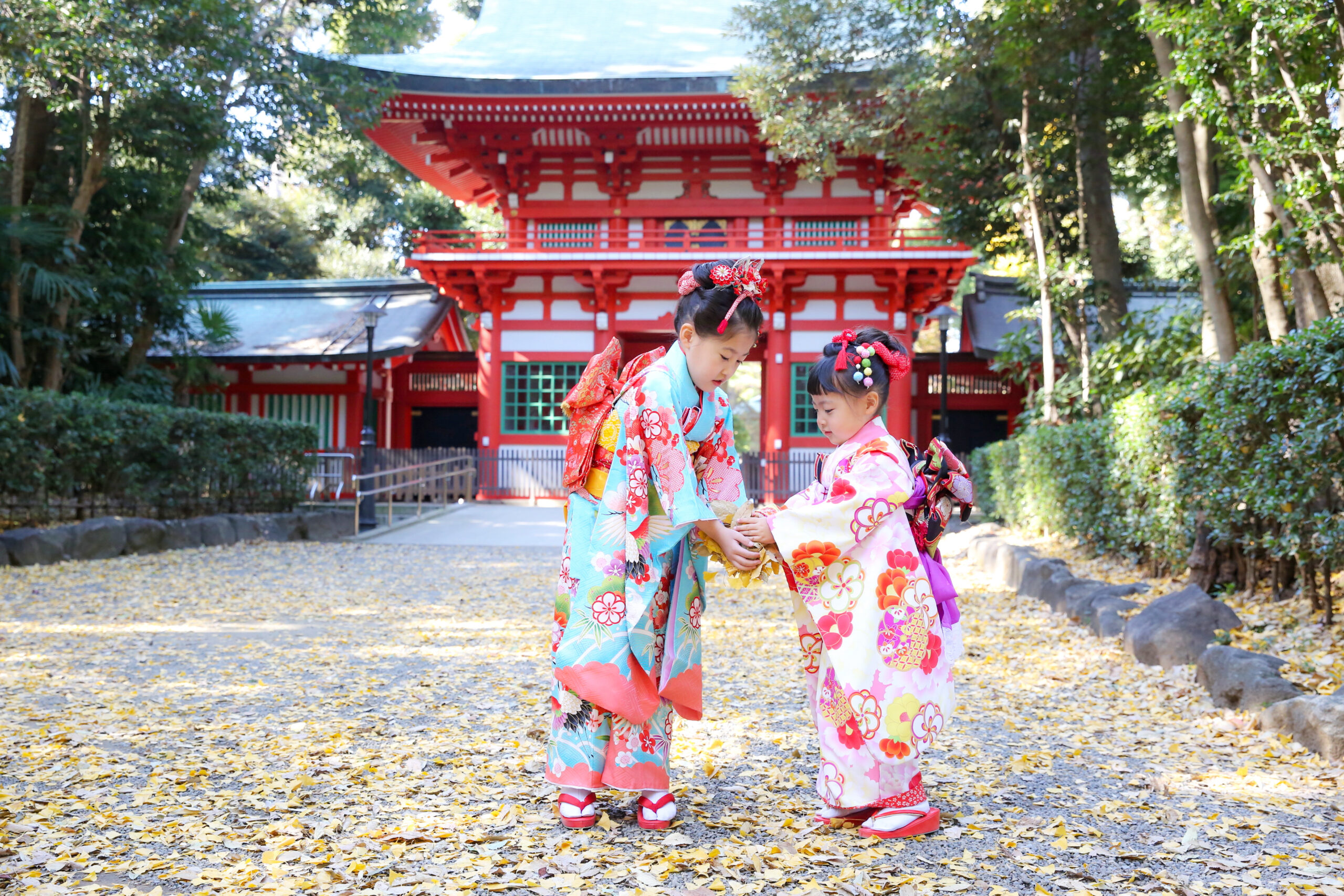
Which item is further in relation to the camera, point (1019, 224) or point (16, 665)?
point (1019, 224)

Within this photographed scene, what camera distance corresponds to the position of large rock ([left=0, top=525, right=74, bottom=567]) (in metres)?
7.76

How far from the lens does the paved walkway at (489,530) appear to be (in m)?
11.1

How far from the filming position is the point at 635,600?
8.04 ft

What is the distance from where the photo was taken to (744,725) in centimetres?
367

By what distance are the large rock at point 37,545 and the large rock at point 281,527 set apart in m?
2.51

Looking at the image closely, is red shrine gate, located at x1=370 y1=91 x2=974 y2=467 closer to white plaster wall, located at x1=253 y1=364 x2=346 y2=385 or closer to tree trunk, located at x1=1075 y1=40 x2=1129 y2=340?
white plaster wall, located at x1=253 y1=364 x2=346 y2=385

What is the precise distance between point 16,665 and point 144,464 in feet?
18.1

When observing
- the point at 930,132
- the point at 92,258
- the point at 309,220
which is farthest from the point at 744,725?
the point at 309,220

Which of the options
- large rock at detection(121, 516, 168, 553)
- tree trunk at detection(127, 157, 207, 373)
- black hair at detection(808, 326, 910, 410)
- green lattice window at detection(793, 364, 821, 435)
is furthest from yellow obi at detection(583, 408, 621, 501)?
green lattice window at detection(793, 364, 821, 435)

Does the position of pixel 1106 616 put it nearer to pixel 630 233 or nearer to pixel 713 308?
pixel 713 308

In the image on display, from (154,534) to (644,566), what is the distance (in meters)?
8.41

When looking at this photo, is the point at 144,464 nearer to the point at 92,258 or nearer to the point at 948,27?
the point at 92,258

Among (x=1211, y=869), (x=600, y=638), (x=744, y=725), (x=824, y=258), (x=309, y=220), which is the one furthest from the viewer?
(x=309, y=220)

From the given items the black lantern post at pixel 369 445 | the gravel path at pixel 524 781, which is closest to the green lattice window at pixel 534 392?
the black lantern post at pixel 369 445
